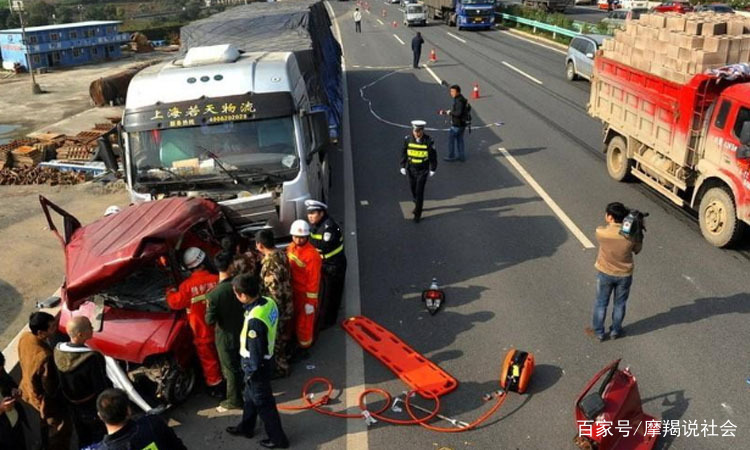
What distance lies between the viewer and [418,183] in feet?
35.8

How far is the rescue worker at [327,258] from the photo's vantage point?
775 centimetres

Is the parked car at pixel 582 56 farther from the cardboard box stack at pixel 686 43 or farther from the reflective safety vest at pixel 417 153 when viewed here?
the reflective safety vest at pixel 417 153

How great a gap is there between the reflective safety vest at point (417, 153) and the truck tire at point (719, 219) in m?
4.40

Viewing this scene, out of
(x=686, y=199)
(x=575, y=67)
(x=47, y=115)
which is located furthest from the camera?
(x=47, y=115)

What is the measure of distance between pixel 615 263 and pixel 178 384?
4.80 metres

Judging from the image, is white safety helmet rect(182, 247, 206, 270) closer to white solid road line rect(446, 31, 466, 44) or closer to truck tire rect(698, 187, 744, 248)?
truck tire rect(698, 187, 744, 248)

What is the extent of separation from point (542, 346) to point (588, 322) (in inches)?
33.4

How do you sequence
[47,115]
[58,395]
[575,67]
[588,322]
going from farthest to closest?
1. [47,115]
2. [575,67]
3. [588,322]
4. [58,395]

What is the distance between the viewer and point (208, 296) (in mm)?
5957

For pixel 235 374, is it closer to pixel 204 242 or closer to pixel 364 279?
pixel 204 242

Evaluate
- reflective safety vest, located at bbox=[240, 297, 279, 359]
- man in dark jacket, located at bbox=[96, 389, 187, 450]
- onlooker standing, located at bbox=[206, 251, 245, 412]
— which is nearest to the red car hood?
onlooker standing, located at bbox=[206, 251, 245, 412]

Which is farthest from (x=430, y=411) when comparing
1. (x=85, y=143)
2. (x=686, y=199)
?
(x=85, y=143)

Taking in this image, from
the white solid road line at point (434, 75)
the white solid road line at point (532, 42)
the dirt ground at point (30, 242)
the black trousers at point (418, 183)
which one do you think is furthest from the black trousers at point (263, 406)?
the white solid road line at point (532, 42)

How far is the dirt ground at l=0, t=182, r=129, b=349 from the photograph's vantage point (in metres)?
9.14
